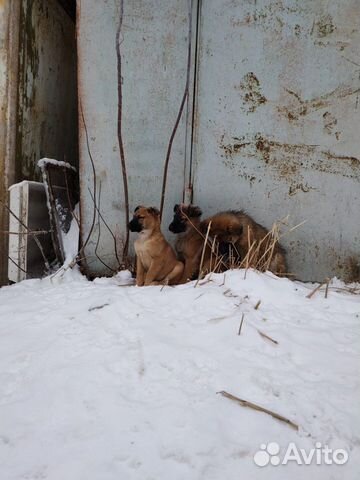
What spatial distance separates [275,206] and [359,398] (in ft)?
9.50

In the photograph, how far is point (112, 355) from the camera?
276 cm

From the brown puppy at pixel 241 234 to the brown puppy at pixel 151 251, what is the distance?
1.57ft

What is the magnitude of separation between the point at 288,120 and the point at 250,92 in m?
0.52

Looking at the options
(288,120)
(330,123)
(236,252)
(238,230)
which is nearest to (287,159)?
(288,120)

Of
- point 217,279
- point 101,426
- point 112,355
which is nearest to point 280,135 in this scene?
point 217,279

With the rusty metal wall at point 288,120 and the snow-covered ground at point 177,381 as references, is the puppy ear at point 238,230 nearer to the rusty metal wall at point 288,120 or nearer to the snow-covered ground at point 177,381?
the rusty metal wall at point 288,120

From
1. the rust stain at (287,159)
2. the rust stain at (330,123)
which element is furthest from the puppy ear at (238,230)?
the rust stain at (330,123)

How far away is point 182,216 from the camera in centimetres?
474

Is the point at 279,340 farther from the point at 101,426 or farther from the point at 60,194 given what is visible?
the point at 60,194

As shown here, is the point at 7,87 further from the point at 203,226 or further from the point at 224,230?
the point at 224,230

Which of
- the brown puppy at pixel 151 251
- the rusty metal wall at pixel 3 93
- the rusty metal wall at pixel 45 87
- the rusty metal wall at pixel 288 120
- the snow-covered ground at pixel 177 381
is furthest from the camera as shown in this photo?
the rusty metal wall at pixel 45 87

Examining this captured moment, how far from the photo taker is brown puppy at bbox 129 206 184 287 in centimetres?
459

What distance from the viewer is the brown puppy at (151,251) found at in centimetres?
459

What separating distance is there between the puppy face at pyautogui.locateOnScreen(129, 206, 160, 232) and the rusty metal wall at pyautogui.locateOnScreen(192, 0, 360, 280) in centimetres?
76
